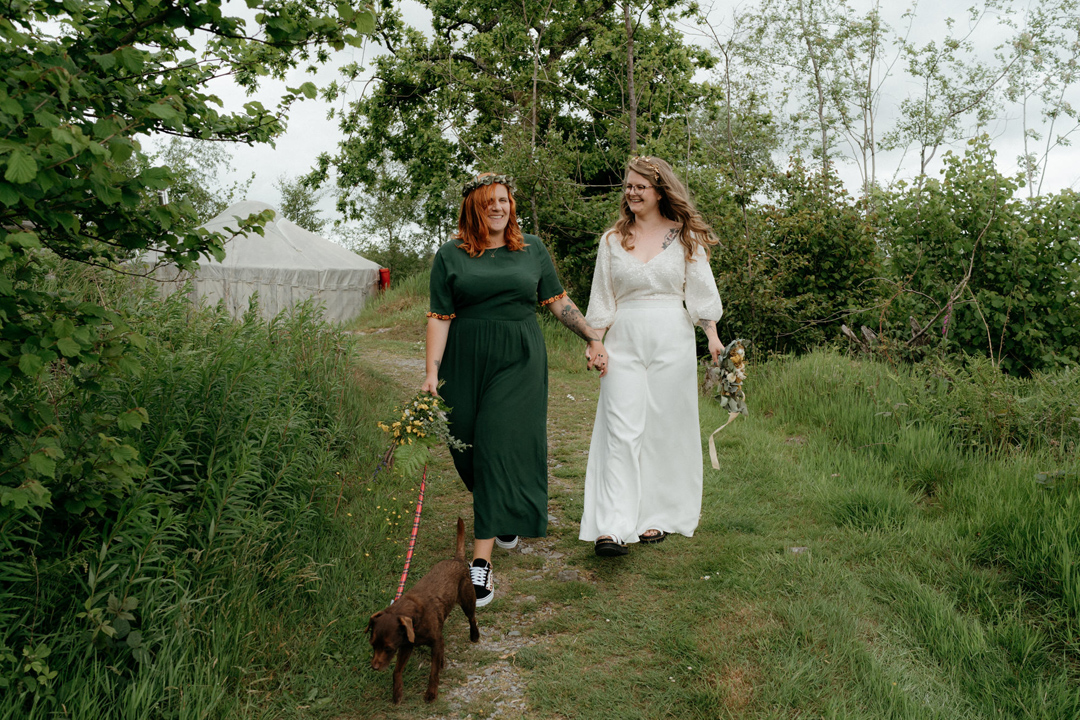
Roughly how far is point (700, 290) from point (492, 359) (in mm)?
1527

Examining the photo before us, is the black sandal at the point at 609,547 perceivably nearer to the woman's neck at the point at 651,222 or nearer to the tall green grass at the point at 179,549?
the tall green grass at the point at 179,549

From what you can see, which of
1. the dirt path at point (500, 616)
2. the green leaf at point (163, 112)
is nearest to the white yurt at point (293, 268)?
the dirt path at point (500, 616)

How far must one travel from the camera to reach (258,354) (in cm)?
482

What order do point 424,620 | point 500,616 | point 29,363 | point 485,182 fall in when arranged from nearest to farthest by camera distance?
1. point 29,363
2. point 424,620
3. point 500,616
4. point 485,182

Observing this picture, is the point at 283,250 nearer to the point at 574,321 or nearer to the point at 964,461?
the point at 574,321

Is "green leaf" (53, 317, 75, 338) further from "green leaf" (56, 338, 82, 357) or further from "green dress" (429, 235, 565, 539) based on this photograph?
"green dress" (429, 235, 565, 539)

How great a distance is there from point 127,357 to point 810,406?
6500 mm

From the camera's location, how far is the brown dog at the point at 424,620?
9.71 ft

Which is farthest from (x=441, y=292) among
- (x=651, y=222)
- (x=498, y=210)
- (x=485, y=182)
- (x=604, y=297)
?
(x=651, y=222)

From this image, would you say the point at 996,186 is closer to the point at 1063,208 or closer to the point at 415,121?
the point at 1063,208

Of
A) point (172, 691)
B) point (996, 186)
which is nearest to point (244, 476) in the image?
point (172, 691)

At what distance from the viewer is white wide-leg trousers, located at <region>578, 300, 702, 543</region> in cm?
464

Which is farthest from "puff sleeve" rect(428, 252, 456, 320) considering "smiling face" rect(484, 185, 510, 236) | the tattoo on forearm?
the tattoo on forearm

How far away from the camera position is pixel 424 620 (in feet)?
10.3
